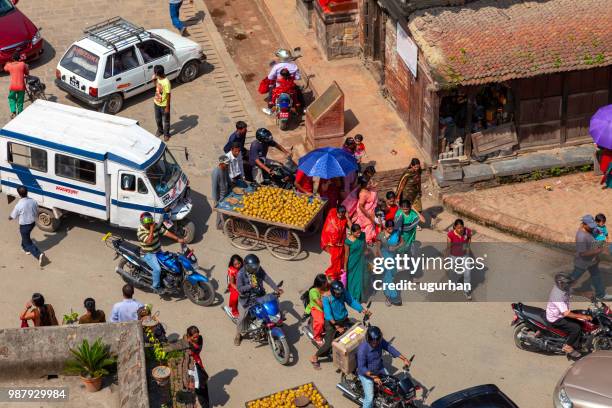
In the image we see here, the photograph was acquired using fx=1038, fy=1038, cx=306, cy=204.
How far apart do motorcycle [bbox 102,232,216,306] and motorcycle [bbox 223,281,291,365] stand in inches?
62.6

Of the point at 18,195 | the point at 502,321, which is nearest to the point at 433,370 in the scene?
the point at 502,321

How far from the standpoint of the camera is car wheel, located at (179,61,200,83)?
27047 millimetres

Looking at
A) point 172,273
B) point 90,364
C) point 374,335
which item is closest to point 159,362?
point 90,364

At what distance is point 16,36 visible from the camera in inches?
1069

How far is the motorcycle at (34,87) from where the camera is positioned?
2573cm

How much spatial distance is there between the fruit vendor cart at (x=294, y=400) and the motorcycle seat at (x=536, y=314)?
3939 mm

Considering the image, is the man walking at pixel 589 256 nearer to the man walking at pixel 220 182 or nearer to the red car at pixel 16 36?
the man walking at pixel 220 182

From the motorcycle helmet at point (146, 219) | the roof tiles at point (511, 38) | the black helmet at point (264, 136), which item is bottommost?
the motorcycle helmet at point (146, 219)

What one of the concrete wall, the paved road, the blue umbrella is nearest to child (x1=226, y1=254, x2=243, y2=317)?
the paved road

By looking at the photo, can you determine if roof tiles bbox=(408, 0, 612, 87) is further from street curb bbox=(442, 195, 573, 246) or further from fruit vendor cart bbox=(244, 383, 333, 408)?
fruit vendor cart bbox=(244, 383, 333, 408)

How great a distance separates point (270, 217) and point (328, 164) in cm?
157

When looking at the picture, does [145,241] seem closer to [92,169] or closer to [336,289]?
[92,169]

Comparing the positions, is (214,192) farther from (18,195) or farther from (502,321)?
(502,321)

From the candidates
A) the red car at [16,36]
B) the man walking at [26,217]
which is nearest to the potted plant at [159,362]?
the man walking at [26,217]
